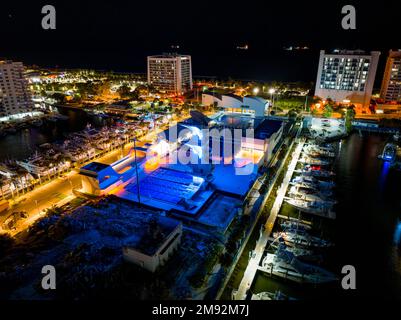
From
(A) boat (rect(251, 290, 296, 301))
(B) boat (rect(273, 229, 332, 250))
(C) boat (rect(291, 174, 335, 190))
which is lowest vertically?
(A) boat (rect(251, 290, 296, 301))

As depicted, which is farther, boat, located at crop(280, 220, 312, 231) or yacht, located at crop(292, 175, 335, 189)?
yacht, located at crop(292, 175, 335, 189)

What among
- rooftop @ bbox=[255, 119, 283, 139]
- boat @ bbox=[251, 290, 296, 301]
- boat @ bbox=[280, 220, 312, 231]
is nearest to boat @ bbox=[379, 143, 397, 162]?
rooftop @ bbox=[255, 119, 283, 139]

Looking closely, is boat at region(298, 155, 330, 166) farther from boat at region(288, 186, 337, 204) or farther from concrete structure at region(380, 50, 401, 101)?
concrete structure at region(380, 50, 401, 101)

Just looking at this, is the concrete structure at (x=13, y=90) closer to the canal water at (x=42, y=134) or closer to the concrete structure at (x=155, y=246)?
the canal water at (x=42, y=134)

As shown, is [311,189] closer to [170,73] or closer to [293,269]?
[293,269]

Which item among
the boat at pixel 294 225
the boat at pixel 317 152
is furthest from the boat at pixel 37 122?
the boat at pixel 294 225

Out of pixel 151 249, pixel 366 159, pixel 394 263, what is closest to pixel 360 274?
pixel 394 263

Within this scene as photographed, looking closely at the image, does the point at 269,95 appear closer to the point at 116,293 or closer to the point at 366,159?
the point at 366,159
